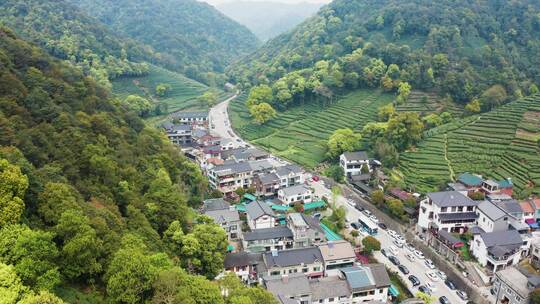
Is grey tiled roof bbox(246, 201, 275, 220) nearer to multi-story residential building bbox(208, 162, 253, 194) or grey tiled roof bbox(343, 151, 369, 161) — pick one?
multi-story residential building bbox(208, 162, 253, 194)

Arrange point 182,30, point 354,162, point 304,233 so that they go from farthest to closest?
point 182,30, point 354,162, point 304,233

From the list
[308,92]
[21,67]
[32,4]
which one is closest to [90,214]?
[21,67]

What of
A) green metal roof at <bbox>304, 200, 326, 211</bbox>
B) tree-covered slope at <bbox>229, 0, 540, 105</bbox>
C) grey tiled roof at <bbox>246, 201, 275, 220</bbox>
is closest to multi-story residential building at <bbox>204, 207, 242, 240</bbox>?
grey tiled roof at <bbox>246, 201, 275, 220</bbox>

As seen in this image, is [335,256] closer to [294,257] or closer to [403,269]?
[294,257]

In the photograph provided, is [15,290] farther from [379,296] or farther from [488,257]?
[488,257]

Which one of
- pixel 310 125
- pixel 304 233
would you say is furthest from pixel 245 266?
pixel 310 125
